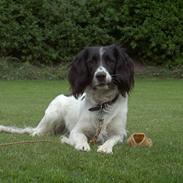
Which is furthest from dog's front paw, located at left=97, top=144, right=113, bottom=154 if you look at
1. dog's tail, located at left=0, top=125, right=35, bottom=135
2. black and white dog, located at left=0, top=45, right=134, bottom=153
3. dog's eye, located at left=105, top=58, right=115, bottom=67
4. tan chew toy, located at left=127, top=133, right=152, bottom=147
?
dog's tail, located at left=0, top=125, right=35, bottom=135

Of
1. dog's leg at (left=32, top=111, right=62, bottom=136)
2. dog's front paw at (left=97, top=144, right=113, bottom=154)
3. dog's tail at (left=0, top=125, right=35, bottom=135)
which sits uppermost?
dog's front paw at (left=97, top=144, right=113, bottom=154)

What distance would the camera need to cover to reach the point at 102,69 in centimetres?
798

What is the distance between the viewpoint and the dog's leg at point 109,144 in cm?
724

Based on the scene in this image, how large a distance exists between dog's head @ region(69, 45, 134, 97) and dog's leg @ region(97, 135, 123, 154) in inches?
21.8

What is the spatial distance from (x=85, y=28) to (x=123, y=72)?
15.4 meters

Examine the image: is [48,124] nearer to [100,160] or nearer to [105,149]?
[105,149]

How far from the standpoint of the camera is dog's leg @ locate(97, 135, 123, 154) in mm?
7242

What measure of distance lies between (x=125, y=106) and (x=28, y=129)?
1.71m

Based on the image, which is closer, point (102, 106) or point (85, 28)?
point (102, 106)

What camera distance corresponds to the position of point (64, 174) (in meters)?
5.97

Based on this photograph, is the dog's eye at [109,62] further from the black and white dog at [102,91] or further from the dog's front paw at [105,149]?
the dog's front paw at [105,149]

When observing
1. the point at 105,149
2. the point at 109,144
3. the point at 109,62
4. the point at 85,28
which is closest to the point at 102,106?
the point at 109,62

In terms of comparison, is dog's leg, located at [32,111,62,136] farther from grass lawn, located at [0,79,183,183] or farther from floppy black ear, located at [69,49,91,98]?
floppy black ear, located at [69,49,91,98]

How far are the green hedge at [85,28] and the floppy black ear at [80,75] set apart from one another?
1471 centimetres
